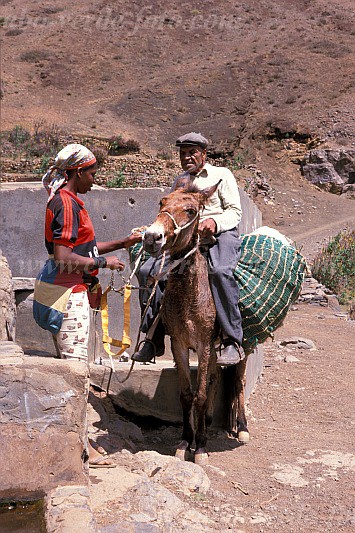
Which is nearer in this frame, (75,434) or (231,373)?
(75,434)

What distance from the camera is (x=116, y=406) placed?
6203 mm

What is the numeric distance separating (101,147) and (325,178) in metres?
10.8

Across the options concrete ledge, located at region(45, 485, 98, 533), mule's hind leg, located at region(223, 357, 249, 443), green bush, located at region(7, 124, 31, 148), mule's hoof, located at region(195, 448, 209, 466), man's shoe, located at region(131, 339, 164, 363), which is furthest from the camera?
green bush, located at region(7, 124, 31, 148)

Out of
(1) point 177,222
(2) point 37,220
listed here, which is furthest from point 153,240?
(2) point 37,220

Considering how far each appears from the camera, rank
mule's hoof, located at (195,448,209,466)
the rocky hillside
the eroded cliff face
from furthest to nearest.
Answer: the rocky hillside
mule's hoof, located at (195,448,209,466)
the eroded cliff face

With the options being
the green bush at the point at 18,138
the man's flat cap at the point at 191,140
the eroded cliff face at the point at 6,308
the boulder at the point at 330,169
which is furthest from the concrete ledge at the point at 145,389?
the boulder at the point at 330,169

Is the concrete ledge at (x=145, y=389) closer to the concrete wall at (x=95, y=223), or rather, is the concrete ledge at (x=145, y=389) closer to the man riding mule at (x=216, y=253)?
the man riding mule at (x=216, y=253)

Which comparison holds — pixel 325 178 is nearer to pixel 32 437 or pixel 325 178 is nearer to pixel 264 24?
pixel 32 437

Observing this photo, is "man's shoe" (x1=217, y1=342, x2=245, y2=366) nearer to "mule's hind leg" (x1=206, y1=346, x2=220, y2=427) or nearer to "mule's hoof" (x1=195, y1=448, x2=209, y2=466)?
"mule's hind leg" (x1=206, y1=346, x2=220, y2=427)

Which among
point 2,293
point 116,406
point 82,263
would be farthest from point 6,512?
point 116,406

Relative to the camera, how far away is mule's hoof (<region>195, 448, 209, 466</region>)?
17.1 feet

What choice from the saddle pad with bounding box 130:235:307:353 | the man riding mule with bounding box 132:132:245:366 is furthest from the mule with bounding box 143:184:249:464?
the saddle pad with bounding box 130:235:307:353

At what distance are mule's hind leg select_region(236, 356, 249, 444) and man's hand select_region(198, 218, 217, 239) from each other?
1.49 meters

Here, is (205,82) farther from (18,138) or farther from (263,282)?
(263,282)
